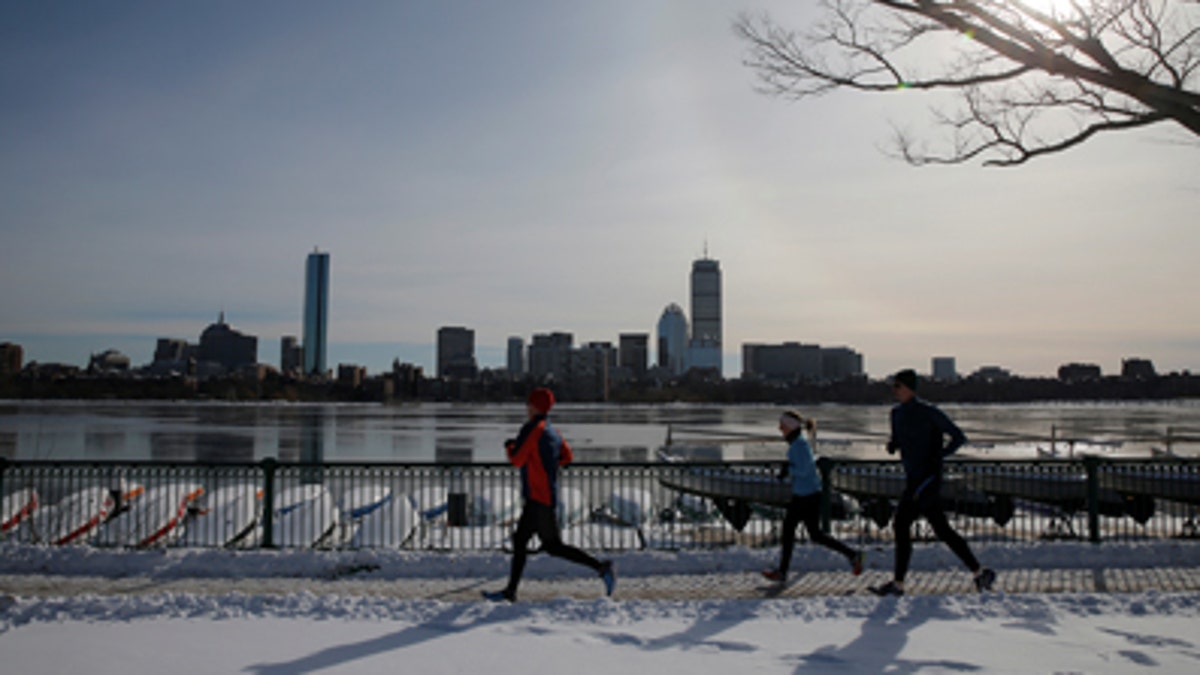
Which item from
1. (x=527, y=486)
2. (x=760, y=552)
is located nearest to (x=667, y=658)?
(x=527, y=486)

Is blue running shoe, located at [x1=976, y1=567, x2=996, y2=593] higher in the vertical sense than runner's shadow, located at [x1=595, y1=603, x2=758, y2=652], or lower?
higher

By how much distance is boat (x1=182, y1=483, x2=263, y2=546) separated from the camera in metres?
11.8

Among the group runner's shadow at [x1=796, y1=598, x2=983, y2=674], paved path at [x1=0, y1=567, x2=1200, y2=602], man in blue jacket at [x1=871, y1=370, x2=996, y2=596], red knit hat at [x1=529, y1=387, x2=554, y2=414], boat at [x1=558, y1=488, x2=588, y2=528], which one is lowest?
boat at [x1=558, y1=488, x2=588, y2=528]

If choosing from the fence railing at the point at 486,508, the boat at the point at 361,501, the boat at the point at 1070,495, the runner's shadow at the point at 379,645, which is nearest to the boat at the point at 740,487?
the fence railing at the point at 486,508

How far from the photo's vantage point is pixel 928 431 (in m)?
7.93

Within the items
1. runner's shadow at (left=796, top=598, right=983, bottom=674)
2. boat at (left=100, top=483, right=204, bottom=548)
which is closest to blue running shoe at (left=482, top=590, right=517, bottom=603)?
runner's shadow at (left=796, top=598, right=983, bottom=674)

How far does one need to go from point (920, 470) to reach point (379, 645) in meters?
5.01

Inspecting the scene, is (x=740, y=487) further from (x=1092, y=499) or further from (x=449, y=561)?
(x=449, y=561)

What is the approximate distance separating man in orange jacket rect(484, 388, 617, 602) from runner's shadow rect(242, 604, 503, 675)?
2.48 ft

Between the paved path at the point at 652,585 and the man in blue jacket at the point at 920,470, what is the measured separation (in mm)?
378

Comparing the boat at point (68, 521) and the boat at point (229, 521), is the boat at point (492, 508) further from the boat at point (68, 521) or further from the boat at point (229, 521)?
the boat at point (68, 521)

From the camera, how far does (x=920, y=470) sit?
791 cm

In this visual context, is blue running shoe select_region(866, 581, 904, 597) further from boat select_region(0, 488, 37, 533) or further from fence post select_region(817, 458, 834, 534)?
boat select_region(0, 488, 37, 533)

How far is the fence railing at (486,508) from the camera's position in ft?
36.8
